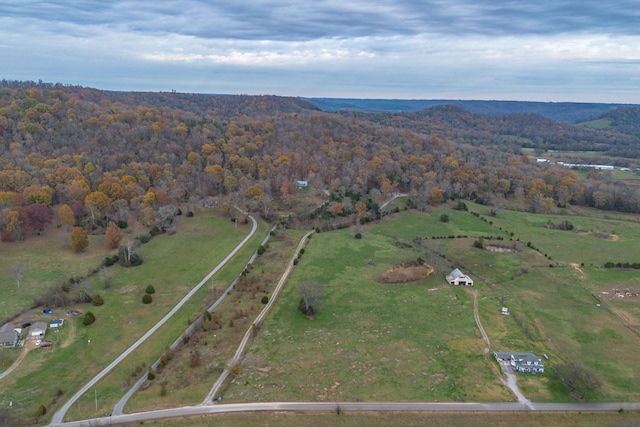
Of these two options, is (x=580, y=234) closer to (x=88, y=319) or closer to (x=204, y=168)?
(x=88, y=319)

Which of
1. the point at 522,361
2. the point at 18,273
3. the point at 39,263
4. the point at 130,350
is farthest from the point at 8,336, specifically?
the point at 522,361

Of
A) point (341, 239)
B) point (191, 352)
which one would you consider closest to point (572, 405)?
point (191, 352)

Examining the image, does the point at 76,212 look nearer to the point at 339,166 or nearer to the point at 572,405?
the point at 339,166

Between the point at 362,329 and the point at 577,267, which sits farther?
the point at 577,267

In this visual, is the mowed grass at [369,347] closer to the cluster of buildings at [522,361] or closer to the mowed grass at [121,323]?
the cluster of buildings at [522,361]

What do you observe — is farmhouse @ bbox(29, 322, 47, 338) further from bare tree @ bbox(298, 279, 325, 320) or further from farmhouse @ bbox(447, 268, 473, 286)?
farmhouse @ bbox(447, 268, 473, 286)

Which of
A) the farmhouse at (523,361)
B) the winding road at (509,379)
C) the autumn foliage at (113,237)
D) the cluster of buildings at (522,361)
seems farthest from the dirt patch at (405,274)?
the autumn foliage at (113,237)

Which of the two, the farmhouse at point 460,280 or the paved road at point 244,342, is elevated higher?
the farmhouse at point 460,280
